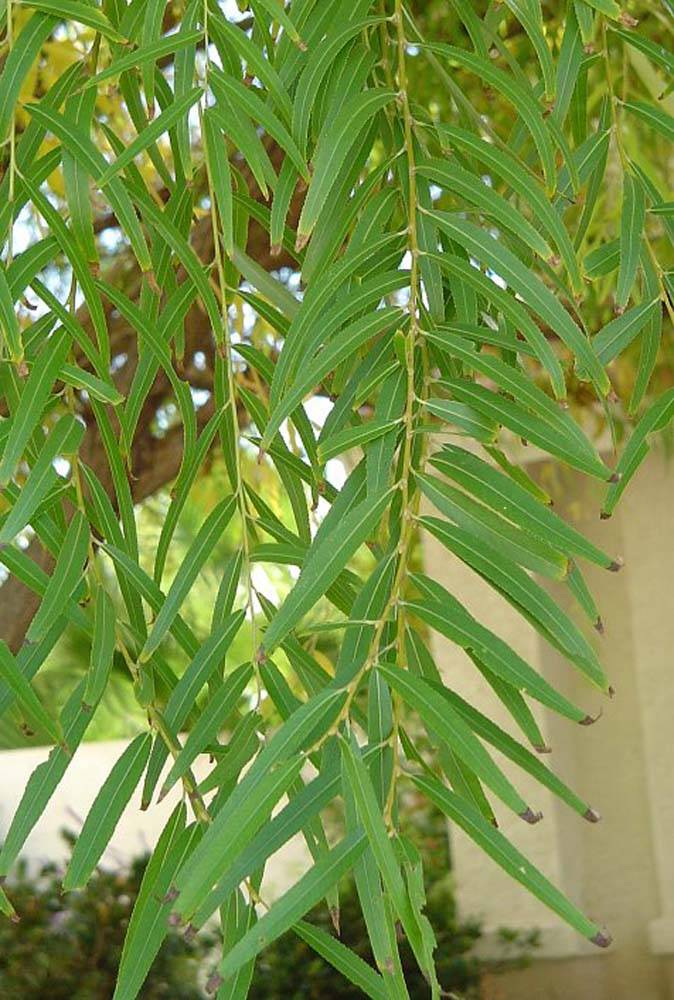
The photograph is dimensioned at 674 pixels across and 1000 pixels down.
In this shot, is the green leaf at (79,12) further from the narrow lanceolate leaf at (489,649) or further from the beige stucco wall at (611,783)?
the beige stucco wall at (611,783)

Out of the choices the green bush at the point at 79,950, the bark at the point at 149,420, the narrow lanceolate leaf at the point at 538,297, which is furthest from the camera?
the green bush at the point at 79,950

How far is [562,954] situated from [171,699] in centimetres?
299

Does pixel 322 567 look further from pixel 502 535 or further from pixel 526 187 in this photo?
pixel 526 187

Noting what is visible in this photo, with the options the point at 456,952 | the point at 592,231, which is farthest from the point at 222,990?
the point at 456,952

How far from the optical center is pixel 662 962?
3418 millimetres

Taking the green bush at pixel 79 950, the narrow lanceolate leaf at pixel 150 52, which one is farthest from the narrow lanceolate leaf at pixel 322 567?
the green bush at pixel 79 950

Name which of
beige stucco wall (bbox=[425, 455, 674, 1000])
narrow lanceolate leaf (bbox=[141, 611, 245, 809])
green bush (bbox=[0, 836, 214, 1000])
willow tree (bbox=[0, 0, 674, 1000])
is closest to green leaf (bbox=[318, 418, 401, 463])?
willow tree (bbox=[0, 0, 674, 1000])

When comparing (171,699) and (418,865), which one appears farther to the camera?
(171,699)

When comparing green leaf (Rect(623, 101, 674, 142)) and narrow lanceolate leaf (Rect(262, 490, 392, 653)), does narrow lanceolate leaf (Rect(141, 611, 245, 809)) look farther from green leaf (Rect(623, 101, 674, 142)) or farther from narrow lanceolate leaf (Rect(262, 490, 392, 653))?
green leaf (Rect(623, 101, 674, 142))

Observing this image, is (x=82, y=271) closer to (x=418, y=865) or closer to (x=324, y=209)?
(x=324, y=209)

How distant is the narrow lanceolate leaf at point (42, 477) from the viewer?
56 centimetres

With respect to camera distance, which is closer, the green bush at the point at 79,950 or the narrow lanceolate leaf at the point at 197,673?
the narrow lanceolate leaf at the point at 197,673

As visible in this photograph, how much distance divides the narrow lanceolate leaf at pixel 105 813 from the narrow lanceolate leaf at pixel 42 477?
0.10m

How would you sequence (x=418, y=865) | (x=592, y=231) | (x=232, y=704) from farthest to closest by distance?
(x=592, y=231) < (x=232, y=704) < (x=418, y=865)
